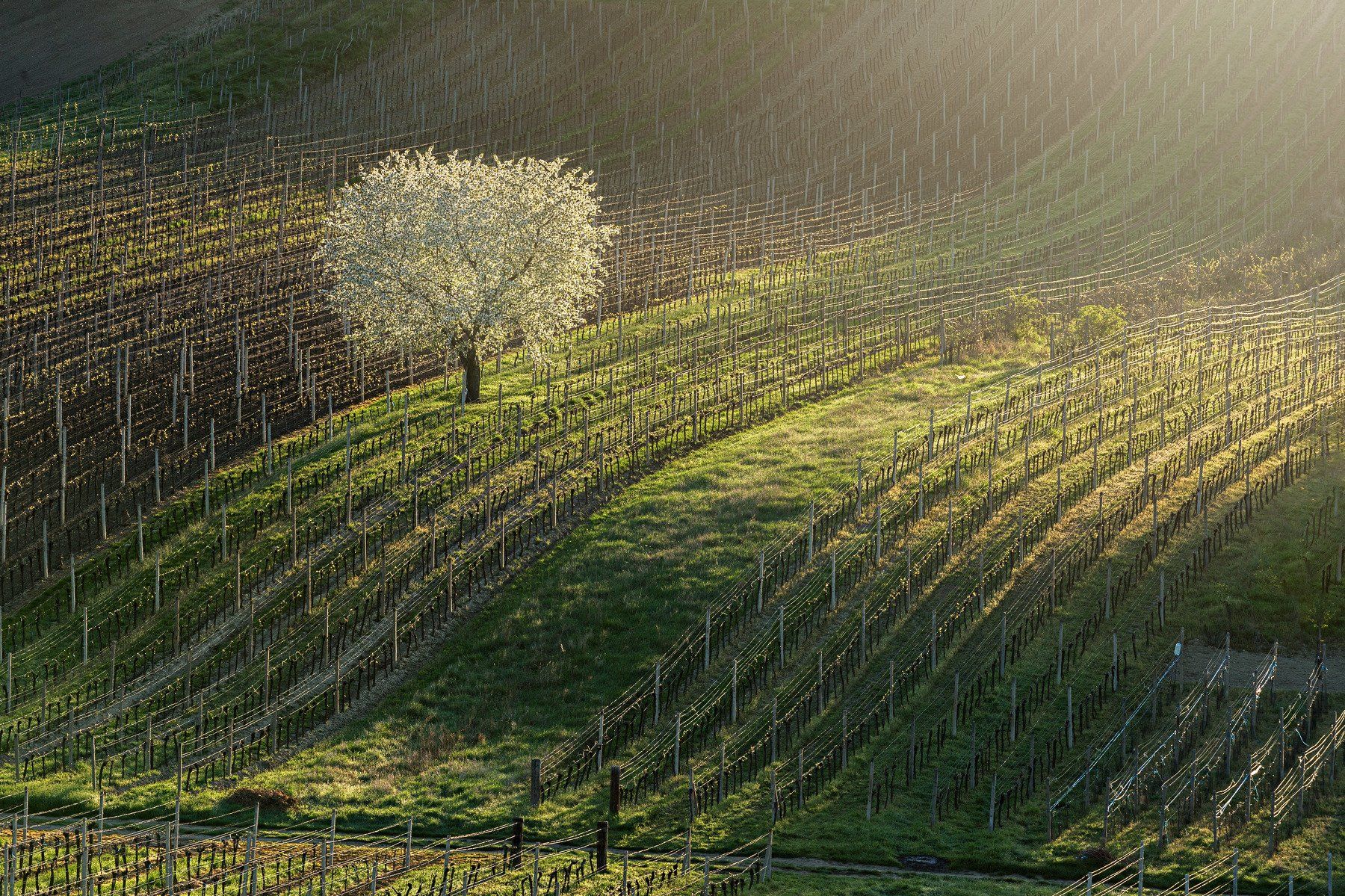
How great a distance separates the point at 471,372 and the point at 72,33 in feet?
184

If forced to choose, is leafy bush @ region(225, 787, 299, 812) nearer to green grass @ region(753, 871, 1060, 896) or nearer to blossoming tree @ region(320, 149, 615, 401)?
Answer: green grass @ region(753, 871, 1060, 896)

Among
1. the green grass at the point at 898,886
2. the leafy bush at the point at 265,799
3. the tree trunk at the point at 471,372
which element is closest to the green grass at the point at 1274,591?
the green grass at the point at 898,886

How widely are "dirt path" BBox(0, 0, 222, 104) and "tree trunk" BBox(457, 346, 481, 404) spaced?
48.1m

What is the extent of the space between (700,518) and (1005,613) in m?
10.1

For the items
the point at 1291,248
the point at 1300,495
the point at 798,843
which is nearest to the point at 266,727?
the point at 798,843

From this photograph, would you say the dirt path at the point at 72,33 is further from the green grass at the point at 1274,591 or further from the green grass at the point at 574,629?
the green grass at the point at 1274,591

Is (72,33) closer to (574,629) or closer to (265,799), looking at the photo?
(574,629)

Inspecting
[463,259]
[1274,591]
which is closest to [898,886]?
[1274,591]

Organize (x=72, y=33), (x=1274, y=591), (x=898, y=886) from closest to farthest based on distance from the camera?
(x=898, y=886) → (x=1274, y=591) → (x=72, y=33)

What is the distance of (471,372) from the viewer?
181ft

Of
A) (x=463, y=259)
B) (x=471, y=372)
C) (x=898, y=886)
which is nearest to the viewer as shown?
(x=898, y=886)

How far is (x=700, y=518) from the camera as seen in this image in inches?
1876

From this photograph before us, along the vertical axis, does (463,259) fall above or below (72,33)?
below

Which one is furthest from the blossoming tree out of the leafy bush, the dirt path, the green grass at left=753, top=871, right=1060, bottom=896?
the dirt path
